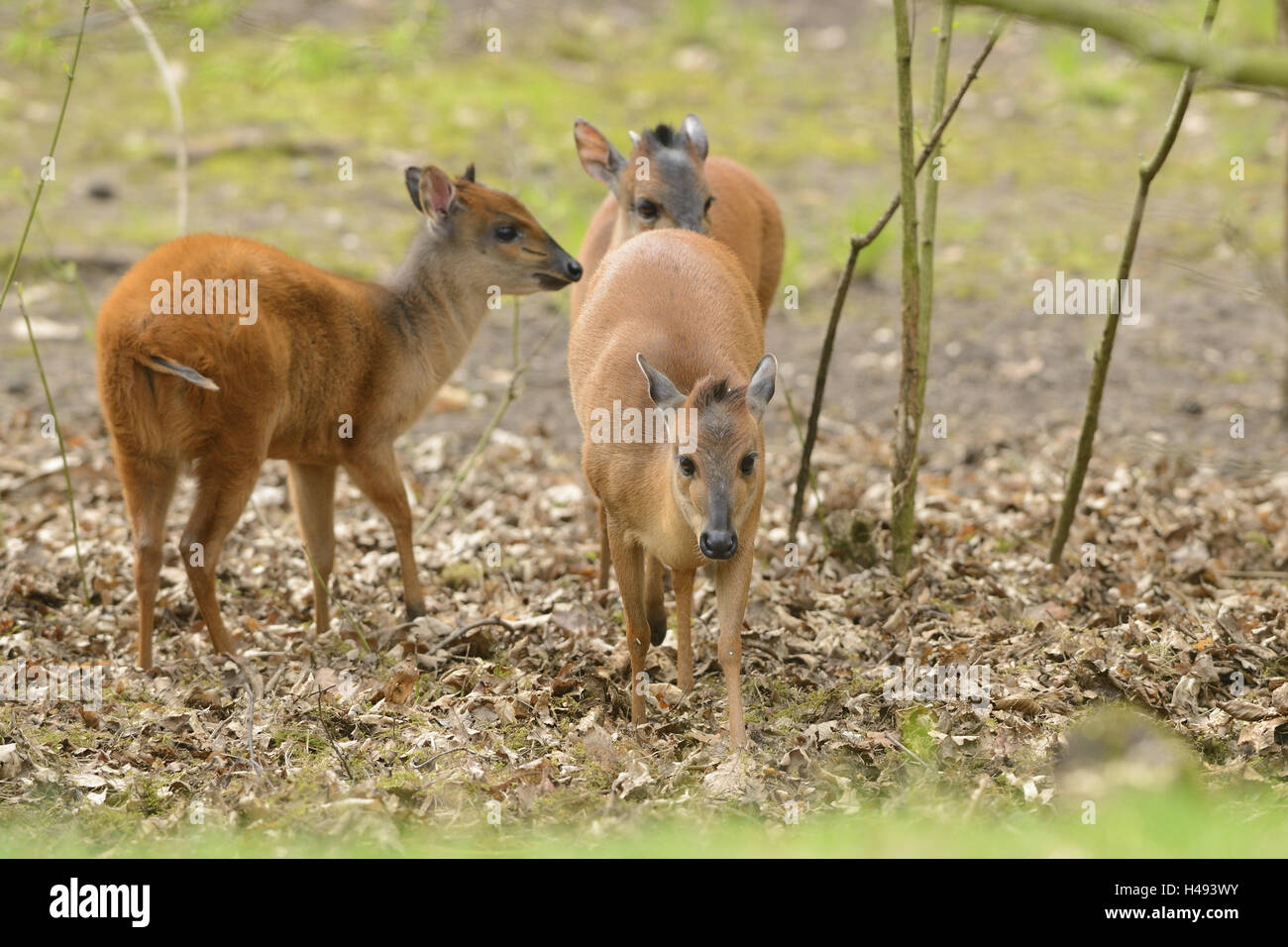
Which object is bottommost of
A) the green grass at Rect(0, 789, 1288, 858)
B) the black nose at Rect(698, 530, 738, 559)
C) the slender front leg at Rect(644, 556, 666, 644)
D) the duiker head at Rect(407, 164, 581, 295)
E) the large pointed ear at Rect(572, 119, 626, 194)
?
the green grass at Rect(0, 789, 1288, 858)

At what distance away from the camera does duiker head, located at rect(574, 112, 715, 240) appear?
6.59 m

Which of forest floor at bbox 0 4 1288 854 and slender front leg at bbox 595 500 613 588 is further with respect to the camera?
slender front leg at bbox 595 500 613 588

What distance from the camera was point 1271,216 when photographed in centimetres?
1152

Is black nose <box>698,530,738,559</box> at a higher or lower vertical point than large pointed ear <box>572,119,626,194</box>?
lower

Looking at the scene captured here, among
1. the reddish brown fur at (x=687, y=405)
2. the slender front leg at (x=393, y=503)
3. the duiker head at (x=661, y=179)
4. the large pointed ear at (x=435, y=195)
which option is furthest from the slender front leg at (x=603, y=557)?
the large pointed ear at (x=435, y=195)

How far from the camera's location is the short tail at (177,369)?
17.0ft

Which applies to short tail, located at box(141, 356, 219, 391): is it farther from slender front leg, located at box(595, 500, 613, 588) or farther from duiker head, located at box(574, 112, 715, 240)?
duiker head, located at box(574, 112, 715, 240)

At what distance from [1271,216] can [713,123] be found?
500 centimetres

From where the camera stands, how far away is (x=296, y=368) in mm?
5820

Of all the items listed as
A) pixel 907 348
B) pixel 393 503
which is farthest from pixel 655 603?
pixel 907 348

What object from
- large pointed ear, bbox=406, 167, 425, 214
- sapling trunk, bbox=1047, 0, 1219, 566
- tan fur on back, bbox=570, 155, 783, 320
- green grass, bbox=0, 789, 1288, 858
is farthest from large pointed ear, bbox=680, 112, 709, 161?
green grass, bbox=0, 789, 1288, 858

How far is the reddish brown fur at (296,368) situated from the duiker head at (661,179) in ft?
1.49

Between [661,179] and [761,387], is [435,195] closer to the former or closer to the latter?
[661,179]

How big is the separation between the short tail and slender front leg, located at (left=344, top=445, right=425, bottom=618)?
101 centimetres
